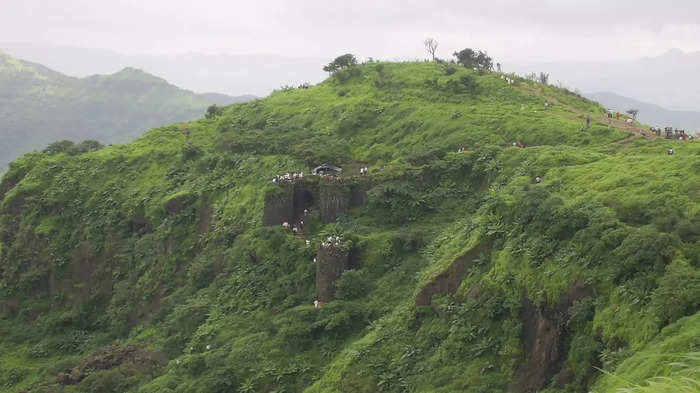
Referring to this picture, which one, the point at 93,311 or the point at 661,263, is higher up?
the point at 661,263

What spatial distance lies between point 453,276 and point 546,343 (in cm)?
529

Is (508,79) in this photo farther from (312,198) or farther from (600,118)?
(312,198)

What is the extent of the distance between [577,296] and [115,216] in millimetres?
34107

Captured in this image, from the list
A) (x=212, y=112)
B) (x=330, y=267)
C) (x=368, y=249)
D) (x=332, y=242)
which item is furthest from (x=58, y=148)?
(x=368, y=249)

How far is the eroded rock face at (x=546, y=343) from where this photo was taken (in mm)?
15984

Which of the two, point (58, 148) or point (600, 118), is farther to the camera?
point (58, 148)

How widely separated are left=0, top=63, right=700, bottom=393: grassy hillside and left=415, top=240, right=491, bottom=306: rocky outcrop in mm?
76

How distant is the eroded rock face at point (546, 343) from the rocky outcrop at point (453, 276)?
12.9ft

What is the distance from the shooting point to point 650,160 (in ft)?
74.0

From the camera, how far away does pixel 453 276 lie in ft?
70.2

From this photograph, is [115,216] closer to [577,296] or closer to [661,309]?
[577,296]

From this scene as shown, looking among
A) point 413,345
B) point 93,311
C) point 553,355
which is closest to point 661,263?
point 553,355

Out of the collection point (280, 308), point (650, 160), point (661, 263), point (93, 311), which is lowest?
point (93, 311)

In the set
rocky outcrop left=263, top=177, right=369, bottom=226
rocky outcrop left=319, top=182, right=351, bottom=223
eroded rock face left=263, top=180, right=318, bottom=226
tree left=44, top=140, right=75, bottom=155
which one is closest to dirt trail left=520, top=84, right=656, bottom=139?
rocky outcrop left=263, top=177, right=369, bottom=226
